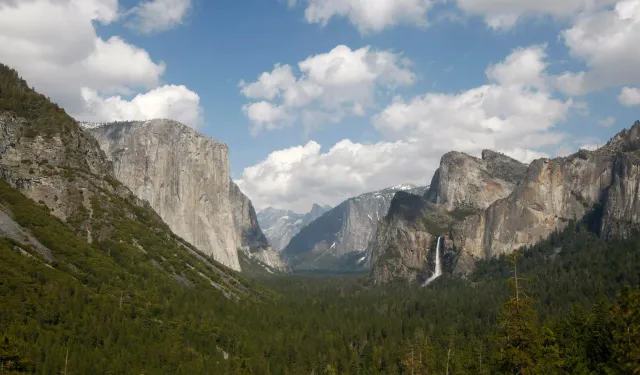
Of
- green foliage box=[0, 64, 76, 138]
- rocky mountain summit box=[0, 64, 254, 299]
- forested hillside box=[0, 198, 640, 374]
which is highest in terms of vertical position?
green foliage box=[0, 64, 76, 138]

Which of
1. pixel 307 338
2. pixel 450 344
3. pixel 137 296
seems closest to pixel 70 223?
pixel 137 296

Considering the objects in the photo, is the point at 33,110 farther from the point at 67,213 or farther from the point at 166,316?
the point at 166,316

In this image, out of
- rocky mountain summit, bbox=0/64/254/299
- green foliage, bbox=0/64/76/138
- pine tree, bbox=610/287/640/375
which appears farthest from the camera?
green foliage, bbox=0/64/76/138

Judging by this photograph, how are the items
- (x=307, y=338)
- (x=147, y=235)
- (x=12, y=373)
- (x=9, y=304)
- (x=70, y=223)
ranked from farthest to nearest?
1. (x=147, y=235)
2. (x=70, y=223)
3. (x=307, y=338)
4. (x=9, y=304)
5. (x=12, y=373)

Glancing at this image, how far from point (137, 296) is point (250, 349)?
29884mm

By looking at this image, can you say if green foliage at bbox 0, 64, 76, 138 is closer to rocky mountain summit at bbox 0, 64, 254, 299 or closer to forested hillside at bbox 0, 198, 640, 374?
rocky mountain summit at bbox 0, 64, 254, 299

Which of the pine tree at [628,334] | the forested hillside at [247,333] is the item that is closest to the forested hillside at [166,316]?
the pine tree at [628,334]

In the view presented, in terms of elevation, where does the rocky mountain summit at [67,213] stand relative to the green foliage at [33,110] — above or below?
below

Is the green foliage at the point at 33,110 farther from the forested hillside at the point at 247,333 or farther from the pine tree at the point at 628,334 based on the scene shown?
the pine tree at the point at 628,334

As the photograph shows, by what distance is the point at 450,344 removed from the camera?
135 m

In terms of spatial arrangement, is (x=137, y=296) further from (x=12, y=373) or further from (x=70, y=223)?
(x=12, y=373)

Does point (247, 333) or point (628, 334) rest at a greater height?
point (628, 334)

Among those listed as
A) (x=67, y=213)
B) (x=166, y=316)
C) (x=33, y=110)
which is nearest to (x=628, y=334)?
(x=166, y=316)

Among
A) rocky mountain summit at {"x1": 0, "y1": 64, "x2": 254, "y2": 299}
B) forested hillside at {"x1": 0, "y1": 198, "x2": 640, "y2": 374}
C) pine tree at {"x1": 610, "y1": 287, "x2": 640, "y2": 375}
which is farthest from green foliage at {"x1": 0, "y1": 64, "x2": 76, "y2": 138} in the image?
pine tree at {"x1": 610, "y1": 287, "x2": 640, "y2": 375}
